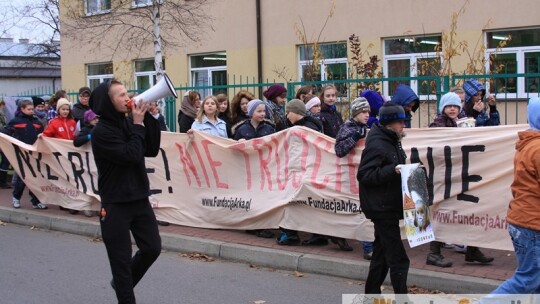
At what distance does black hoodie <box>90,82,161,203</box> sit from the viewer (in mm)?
4793

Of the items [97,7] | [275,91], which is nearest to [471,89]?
[275,91]

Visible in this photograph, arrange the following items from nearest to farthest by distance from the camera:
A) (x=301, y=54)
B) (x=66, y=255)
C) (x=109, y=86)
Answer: (x=109, y=86)
(x=66, y=255)
(x=301, y=54)

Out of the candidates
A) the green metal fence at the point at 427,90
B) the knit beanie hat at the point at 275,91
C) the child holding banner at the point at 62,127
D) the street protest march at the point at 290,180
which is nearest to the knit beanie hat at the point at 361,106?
the street protest march at the point at 290,180

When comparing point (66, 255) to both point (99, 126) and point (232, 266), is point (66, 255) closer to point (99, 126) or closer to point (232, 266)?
point (232, 266)

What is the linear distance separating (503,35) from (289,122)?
25.1 feet

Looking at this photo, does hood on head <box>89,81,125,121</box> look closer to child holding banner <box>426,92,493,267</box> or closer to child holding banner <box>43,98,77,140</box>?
child holding banner <box>426,92,493,267</box>

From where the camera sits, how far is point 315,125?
761cm

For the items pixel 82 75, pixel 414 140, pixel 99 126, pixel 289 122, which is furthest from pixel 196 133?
pixel 82 75

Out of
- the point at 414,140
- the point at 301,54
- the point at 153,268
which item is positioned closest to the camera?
the point at 414,140

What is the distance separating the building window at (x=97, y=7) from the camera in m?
17.4

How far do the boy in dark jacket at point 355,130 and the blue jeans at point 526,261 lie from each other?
6.63 feet

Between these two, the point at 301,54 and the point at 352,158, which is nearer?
the point at 352,158

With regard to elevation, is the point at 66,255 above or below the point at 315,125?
below

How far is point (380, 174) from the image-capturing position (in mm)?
4871
